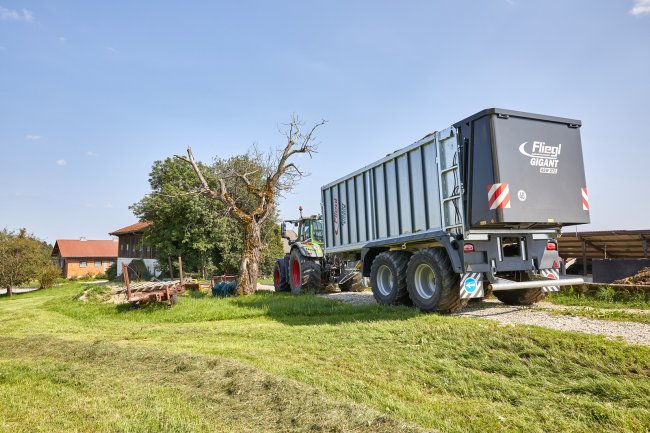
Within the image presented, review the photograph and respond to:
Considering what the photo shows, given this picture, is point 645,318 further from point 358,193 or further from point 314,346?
point 358,193

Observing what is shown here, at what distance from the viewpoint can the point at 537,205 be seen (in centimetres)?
793

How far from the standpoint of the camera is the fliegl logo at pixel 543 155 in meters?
7.96

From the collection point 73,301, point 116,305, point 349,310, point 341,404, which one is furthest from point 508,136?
point 73,301

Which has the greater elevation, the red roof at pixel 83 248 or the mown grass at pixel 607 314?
the red roof at pixel 83 248

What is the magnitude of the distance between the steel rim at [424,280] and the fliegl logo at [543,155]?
8.82ft

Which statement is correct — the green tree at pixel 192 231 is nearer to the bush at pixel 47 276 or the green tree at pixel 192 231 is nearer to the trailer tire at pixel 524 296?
the bush at pixel 47 276

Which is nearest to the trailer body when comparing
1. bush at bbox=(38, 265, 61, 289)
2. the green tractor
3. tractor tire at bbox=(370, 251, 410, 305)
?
tractor tire at bbox=(370, 251, 410, 305)

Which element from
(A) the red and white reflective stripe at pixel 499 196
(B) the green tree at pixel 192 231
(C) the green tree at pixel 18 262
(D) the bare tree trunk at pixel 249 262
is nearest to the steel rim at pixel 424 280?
(A) the red and white reflective stripe at pixel 499 196

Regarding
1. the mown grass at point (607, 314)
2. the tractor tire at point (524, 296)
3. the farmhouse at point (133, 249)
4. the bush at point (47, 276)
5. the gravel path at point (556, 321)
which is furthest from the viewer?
the farmhouse at point (133, 249)

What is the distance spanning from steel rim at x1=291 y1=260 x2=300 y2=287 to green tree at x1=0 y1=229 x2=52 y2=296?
955 inches

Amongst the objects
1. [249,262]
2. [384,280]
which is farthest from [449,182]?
[249,262]

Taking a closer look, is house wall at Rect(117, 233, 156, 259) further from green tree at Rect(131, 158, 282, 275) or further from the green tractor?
the green tractor

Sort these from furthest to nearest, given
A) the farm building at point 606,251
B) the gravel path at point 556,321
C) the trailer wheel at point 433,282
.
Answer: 1. the farm building at point 606,251
2. the trailer wheel at point 433,282
3. the gravel path at point 556,321

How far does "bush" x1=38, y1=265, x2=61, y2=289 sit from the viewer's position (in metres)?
31.4
